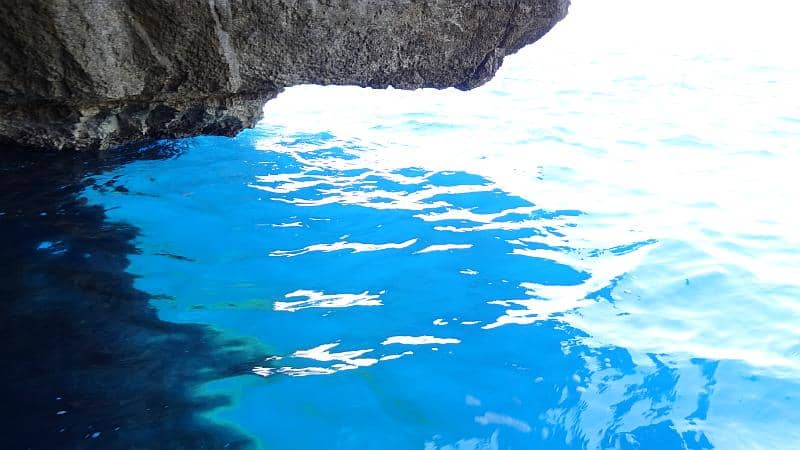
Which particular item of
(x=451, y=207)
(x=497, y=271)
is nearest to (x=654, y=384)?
(x=497, y=271)

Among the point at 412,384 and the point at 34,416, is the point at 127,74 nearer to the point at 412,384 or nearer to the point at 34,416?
the point at 34,416

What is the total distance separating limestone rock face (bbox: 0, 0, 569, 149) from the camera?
2879mm

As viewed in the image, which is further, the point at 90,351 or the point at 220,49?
the point at 220,49

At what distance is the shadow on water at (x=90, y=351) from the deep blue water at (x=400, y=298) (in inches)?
0.5

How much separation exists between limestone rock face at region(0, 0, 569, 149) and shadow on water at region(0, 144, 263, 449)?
2.96 feet

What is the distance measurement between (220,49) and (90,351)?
5.63 feet

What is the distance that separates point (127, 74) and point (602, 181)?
4.49 meters

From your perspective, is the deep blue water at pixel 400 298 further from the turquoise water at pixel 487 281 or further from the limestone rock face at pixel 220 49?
the limestone rock face at pixel 220 49

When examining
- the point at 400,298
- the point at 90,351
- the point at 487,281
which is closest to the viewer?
the point at 90,351

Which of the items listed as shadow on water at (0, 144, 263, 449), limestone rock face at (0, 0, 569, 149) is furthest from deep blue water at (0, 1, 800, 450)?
limestone rock face at (0, 0, 569, 149)

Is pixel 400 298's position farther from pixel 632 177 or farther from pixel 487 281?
pixel 632 177

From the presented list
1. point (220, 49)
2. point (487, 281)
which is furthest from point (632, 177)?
point (220, 49)

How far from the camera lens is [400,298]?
365 centimetres

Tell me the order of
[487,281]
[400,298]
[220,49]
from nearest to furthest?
[220,49], [400,298], [487,281]
